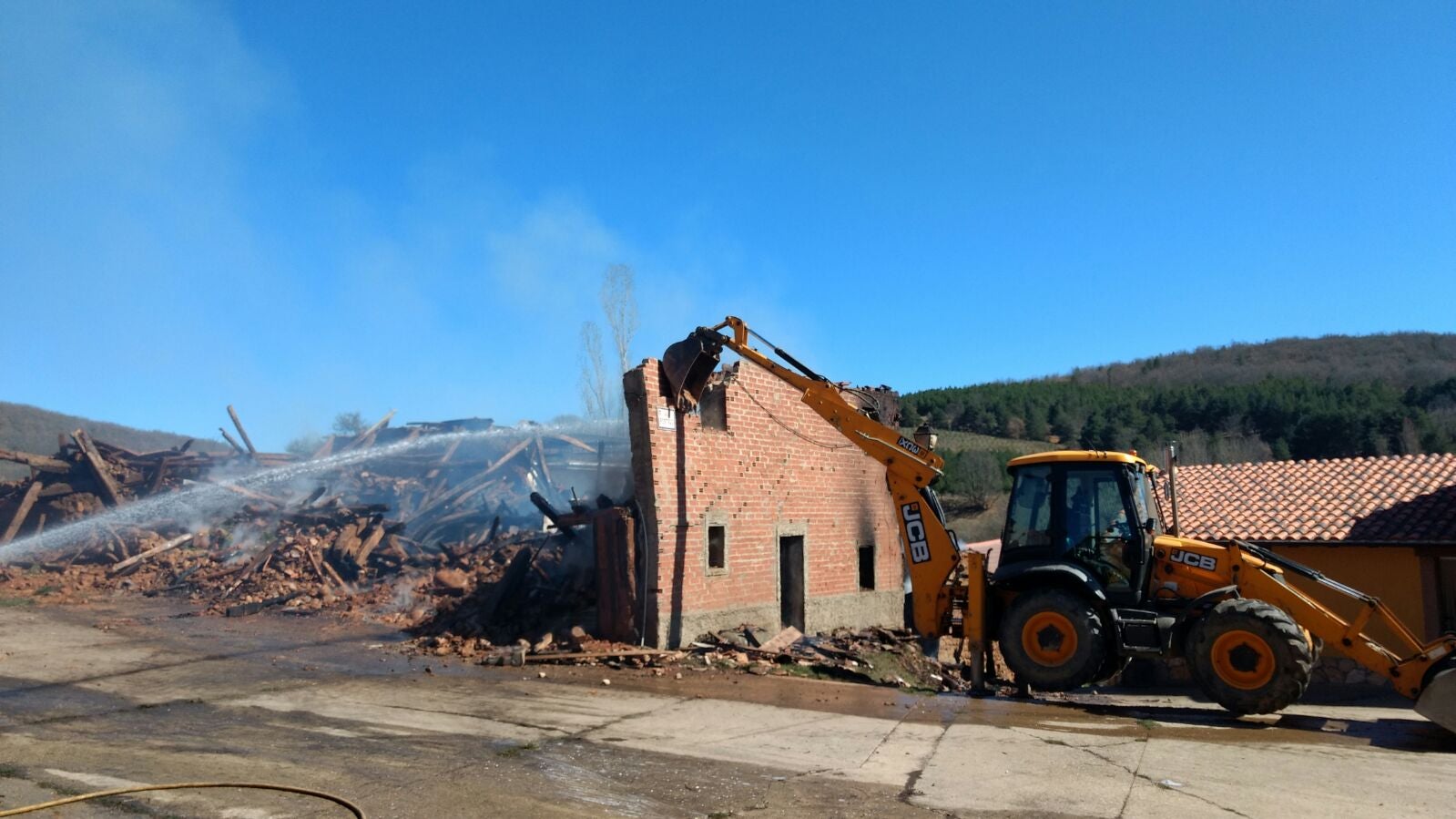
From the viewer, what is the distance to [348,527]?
70.3ft

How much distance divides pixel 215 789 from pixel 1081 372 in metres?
87.6

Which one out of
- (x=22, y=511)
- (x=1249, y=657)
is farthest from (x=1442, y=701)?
(x=22, y=511)

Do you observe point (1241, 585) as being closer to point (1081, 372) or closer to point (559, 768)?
point (559, 768)

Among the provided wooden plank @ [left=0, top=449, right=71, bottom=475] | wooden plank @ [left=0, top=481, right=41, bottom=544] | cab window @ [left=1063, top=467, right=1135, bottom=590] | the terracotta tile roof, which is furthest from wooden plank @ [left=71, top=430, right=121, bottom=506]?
the terracotta tile roof

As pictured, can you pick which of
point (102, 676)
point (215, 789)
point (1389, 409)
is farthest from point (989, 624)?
point (1389, 409)

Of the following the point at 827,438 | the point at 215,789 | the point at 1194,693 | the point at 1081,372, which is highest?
the point at 1081,372

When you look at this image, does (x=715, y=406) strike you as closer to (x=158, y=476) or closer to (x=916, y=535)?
(x=916, y=535)

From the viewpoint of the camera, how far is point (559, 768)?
23.1 ft

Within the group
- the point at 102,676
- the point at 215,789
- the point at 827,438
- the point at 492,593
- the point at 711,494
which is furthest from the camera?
the point at 827,438

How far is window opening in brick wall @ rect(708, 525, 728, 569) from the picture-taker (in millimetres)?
14375

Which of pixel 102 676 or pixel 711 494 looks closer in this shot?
pixel 102 676

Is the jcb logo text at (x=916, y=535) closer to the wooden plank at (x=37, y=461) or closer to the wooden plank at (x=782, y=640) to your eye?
the wooden plank at (x=782, y=640)

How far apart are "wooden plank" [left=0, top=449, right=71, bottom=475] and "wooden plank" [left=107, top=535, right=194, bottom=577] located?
223 inches

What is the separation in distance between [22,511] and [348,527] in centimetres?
1072
